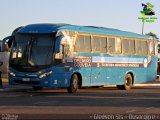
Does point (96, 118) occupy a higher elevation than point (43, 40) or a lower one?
lower

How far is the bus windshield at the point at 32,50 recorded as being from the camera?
26.4 metres

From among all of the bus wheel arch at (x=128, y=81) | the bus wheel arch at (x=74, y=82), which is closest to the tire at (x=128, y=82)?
the bus wheel arch at (x=128, y=81)

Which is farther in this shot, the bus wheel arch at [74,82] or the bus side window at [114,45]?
the bus side window at [114,45]

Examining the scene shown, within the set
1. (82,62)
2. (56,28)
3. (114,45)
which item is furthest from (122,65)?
(56,28)

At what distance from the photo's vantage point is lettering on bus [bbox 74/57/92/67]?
27858mm

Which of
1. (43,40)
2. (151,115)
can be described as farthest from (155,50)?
(151,115)

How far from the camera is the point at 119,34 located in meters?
32.1

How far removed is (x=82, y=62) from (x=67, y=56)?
4.77ft

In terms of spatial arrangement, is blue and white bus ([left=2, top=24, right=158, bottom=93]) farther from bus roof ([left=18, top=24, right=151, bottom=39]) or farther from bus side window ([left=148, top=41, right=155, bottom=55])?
bus side window ([left=148, top=41, right=155, bottom=55])

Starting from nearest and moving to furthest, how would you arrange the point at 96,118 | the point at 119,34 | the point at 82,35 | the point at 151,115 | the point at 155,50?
the point at 96,118, the point at 151,115, the point at 82,35, the point at 119,34, the point at 155,50

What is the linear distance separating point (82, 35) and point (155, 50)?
30.0ft

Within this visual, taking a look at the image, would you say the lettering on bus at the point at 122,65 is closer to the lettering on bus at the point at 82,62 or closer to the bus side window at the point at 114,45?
the bus side window at the point at 114,45

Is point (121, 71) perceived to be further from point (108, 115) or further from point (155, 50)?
point (108, 115)

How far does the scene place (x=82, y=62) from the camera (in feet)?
93.1
